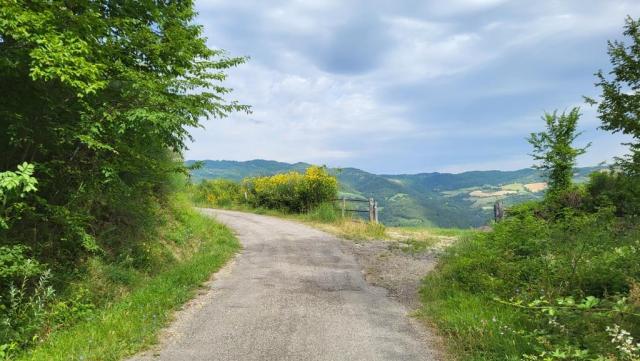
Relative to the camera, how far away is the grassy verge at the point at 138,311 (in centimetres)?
556

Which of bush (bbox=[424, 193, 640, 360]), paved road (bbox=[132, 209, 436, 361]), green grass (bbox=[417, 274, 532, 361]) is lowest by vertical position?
paved road (bbox=[132, 209, 436, 361])

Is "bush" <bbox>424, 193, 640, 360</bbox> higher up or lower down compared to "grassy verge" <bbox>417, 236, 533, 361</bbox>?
higher up

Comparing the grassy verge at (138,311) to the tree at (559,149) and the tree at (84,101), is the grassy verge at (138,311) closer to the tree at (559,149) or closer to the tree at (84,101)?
the tree at (84,101)

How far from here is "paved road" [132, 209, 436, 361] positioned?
5785mm

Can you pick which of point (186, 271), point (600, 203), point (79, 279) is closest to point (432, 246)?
point (600, 203)

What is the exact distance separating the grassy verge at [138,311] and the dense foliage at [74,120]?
65cm

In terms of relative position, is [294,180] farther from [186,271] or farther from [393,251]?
[186,271]

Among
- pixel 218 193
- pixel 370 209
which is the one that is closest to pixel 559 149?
pixel 370 209

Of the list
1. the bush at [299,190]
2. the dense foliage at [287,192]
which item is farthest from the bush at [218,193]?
the bush at [299,190]

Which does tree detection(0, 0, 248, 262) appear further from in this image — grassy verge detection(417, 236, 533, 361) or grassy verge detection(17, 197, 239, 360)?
grassy verge detection(417, 236, 533, 361)

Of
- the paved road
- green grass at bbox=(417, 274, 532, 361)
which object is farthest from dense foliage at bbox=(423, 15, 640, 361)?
the paved road

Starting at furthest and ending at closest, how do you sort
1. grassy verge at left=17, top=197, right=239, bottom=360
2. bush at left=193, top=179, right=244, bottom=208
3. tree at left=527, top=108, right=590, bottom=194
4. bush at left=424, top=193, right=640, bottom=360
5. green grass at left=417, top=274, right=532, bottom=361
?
bush at left=193, top=179, right=244, bottom=208 < tree at left=527, top=108, right=590, bottom=194 < grassy verge at left=17, top=197, right=239, bottom=360 < green grass at left=417, top=274, right=532, bottom=361 < bush at left=424, top=193, right=640, bottom=360

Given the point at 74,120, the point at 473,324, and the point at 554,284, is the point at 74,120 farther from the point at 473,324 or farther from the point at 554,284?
the point at 554,284

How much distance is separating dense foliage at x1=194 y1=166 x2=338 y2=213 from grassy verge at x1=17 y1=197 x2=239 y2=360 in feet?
46.2
